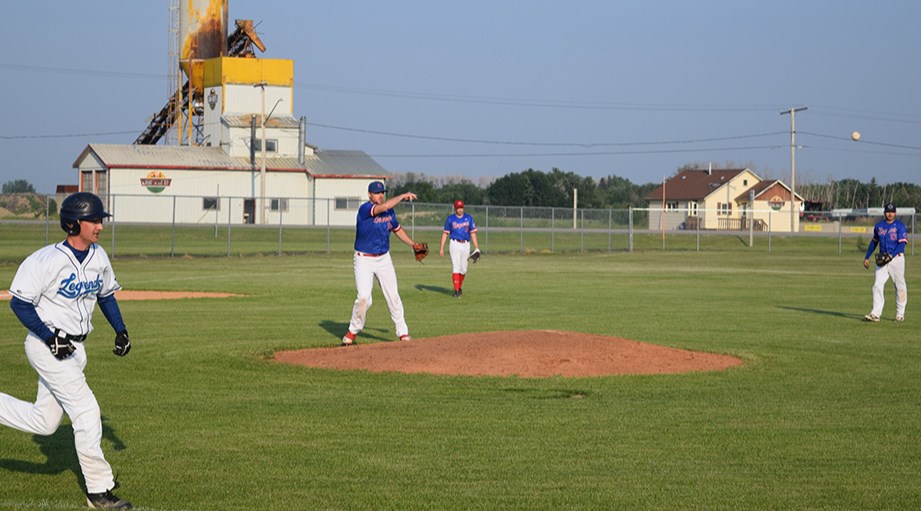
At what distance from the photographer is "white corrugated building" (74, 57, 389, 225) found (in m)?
64.8

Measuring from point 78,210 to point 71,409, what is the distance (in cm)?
126

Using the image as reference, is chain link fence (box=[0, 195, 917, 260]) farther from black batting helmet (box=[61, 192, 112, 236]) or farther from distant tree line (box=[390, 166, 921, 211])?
black batting helmet (box=[61, 192, 112, 236])

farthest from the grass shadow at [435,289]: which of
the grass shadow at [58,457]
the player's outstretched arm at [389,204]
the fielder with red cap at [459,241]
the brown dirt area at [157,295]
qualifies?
the grass shadow at [58,457]

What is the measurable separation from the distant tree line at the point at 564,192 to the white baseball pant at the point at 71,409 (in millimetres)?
79291

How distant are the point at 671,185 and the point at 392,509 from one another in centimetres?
10003

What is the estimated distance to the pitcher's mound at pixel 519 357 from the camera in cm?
1285

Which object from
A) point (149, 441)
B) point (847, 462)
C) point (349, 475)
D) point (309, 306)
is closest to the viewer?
point (349, 475)

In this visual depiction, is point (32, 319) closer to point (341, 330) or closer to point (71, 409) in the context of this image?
point (71, 409)

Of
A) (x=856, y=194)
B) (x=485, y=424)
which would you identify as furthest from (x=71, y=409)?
(x=856, y=194)

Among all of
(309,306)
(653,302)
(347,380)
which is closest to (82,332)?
(347,380)

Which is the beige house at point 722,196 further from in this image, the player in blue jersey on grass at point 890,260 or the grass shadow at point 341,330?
the grass shadow at point 341,330

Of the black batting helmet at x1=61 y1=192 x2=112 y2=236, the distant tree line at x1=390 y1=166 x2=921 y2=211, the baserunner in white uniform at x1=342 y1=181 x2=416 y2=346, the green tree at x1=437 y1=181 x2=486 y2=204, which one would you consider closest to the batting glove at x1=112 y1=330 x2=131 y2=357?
the black batting helmet at x1=61 y1=192 x2=112 y2=236

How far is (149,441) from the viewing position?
29.0 feet

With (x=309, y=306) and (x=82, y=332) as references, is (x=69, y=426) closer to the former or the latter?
(x=82, y=332)
